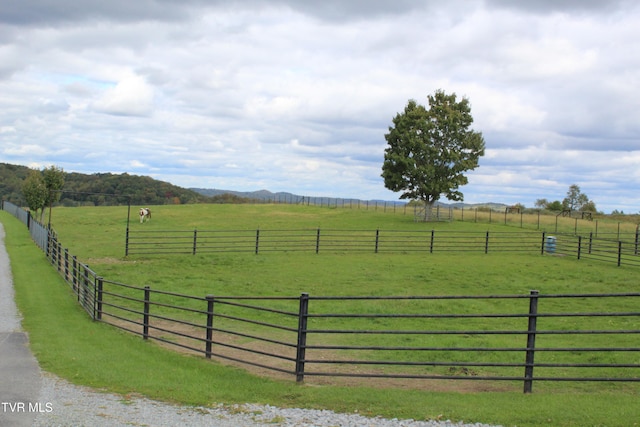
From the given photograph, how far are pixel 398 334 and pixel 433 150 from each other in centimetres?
4186

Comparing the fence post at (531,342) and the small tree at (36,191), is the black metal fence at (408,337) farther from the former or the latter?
the small tree at (36,191)

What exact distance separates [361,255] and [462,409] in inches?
940

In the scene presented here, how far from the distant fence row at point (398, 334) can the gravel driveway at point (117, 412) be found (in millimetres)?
1347

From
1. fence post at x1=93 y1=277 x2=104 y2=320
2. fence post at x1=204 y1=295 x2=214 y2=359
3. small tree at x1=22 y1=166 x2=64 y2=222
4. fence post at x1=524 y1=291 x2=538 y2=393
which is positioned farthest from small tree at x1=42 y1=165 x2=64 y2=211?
fence post at x1=524 y1=291 x2=538 y2=393

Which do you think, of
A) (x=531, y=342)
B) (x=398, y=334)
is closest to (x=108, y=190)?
(x=398, y=334)

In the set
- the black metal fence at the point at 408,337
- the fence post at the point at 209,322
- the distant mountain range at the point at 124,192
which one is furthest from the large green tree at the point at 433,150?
the fence post at the point at 209,322

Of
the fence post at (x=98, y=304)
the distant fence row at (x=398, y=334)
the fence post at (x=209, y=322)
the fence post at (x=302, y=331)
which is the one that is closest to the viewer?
the distant fence row at (x=398, y=334)

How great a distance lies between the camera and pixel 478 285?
2161 centimetres

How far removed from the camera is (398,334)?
1195 cm

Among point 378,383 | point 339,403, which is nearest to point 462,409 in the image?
point 339,403

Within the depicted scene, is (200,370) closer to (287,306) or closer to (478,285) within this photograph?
(287,306)

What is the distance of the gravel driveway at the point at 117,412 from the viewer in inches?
259

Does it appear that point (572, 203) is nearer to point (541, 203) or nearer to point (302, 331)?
point (541, 203)

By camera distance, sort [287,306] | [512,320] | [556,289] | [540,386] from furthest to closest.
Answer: [556,289]
[287,306]
[512,320]
[540,386]
